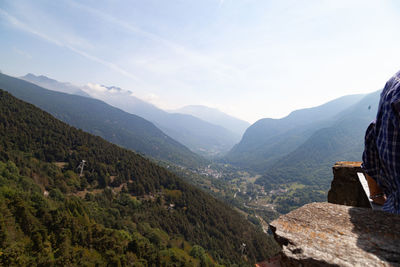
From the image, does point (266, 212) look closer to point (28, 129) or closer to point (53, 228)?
point (53, 228)

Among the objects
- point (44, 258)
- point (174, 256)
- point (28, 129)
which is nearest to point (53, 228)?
point (44, 258)

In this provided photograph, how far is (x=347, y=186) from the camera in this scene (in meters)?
6.00

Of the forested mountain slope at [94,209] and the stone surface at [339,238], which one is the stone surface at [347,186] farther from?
the forested mountain slope at [94,209]

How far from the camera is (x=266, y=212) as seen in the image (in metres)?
172

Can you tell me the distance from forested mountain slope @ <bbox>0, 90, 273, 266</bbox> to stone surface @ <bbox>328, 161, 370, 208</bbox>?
39.5 metres

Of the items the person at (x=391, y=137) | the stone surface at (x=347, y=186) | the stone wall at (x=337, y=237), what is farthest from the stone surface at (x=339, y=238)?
the stone surface at (x=347, y=186)

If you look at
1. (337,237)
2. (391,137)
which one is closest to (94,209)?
(337,237)

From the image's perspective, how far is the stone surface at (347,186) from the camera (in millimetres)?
5695

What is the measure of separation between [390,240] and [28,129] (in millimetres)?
145490

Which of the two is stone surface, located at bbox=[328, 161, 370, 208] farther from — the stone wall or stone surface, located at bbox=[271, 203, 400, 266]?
stone surface, located at bbox=[271, 203, 400, 266]

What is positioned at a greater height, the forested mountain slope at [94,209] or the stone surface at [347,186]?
the stone surface at [347,186]

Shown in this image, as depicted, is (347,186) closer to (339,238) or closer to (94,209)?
(339,238)

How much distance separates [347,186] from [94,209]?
84.1 meters

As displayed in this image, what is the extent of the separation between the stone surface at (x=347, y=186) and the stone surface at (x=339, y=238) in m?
3.55
